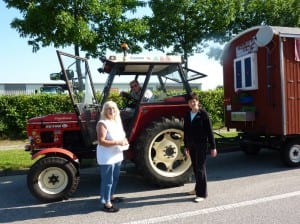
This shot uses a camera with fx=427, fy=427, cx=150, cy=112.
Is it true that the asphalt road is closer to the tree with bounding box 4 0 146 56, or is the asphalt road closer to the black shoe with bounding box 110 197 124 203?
the black shoe with bounding box 110 197 124 203

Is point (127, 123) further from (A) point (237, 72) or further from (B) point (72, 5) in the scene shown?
(B) point (72, 5)

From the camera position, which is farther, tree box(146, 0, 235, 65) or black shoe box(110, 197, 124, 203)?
tree box(146, 0, 235, 65)

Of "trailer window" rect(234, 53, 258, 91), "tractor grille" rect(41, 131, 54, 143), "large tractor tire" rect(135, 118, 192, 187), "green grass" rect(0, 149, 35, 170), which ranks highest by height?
"trailer window" rect(234, 53, 258, 91)

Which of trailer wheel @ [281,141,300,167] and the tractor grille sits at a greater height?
the tractor grille

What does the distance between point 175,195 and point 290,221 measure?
203 cm

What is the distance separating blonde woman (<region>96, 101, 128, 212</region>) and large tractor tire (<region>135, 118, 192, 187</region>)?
1102 mm

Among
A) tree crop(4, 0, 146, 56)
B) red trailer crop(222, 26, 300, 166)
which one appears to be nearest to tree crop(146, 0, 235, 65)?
tree crop(4, 0, 146, 56)

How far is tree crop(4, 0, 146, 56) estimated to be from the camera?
13.6 metres

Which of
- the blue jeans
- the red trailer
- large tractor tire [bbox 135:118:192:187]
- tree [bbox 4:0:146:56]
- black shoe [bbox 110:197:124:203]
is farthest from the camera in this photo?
tree [bbox 4:0:146:56]

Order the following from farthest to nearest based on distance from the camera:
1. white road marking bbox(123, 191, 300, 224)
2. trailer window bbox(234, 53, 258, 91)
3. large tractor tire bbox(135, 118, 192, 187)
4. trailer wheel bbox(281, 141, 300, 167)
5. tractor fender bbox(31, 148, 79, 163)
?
trailer window bbox(234, 53, 258, 91), trailer wheel bbox(281, 141, 300, 167), large tractor tire bbox(135, 118, 192, 187), tractor fender bbox(31, 148, 79, 163), white road marking bbox(123, 191, 300, 224)

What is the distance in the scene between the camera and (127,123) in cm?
757

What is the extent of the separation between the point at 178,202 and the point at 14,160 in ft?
17.2

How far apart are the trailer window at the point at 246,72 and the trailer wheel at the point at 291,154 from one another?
4.70ft

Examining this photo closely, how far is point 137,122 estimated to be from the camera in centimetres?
732
